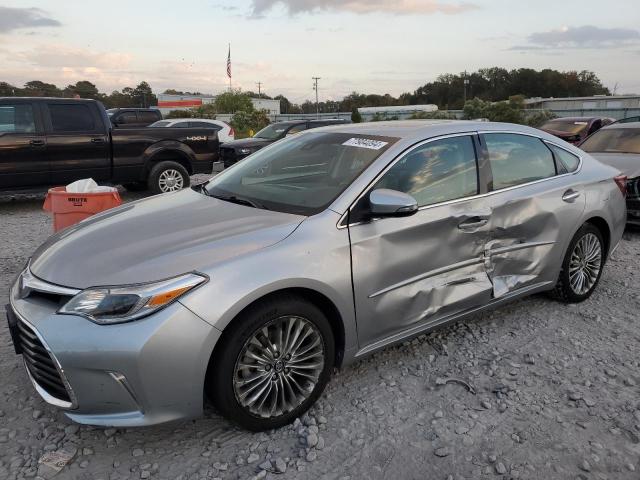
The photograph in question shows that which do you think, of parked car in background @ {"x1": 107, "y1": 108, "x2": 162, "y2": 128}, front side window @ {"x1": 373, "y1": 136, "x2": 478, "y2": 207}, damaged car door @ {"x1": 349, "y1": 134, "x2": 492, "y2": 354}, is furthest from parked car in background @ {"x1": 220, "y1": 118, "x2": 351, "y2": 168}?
damaged car door @ {"x1": 349, "y1": 134, "x2": 492, "y2": 354}

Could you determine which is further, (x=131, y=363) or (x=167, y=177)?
(x=167, y=177)

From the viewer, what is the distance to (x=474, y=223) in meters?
3.43

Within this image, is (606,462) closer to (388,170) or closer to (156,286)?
(388,170)

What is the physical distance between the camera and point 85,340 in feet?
7.52

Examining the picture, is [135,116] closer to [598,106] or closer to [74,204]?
[74,204]

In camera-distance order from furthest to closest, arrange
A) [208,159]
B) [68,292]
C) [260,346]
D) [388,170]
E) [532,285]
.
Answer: [208,159] < [532,285] < [388,170] < [260,346] < [68,292]

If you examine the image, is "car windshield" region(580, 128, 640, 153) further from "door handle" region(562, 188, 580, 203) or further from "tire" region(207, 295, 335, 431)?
"tire" region(207, 295, 335, 431)

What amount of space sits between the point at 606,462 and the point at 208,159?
28.2 ft

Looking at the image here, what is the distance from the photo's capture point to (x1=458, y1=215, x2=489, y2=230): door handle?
11.1 feet

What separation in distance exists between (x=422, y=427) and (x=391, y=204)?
121 centimetres

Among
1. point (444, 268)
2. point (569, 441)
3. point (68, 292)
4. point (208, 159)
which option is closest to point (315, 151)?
point (444, 268)

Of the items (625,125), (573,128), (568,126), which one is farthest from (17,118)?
(568,126)

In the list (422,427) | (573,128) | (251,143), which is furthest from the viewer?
(573,128)

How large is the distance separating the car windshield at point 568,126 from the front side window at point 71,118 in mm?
12192
